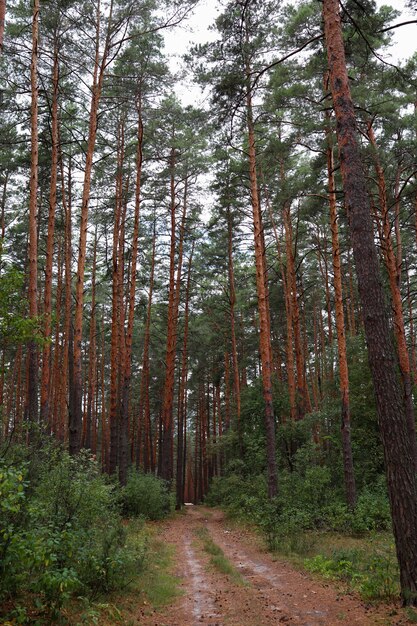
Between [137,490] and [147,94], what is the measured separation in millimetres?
14102

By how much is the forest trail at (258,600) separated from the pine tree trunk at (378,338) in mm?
892

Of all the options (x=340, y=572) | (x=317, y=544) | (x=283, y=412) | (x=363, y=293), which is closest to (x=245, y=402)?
(x=283, y=412)

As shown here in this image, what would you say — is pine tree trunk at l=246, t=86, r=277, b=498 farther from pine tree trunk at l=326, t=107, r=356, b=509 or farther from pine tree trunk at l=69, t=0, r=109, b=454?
pine tree trunk at l=69, t=0, r=109, b=454

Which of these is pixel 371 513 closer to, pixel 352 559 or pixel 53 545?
pixel 352 559

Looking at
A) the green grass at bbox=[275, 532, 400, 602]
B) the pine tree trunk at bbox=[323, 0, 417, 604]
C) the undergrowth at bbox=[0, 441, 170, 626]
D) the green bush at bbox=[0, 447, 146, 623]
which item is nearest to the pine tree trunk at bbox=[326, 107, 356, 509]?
the green grass at bbox=[275, 532, 400, 602]

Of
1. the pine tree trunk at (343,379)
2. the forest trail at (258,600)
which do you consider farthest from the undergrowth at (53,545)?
the pine tree trunk at (343,379)

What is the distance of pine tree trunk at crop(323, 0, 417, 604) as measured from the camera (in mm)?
5355

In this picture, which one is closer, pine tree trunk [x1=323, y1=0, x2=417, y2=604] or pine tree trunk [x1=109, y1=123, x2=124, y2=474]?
pine tree trunk [x1=323, y1=0, x2=417, y2=604]

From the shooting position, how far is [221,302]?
2738 cm

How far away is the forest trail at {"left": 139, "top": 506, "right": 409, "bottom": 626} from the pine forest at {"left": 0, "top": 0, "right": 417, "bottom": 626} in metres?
0.05

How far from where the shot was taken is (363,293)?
612 cm

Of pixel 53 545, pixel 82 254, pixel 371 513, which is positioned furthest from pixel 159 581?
pixel 82 254

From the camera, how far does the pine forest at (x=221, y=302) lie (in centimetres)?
574

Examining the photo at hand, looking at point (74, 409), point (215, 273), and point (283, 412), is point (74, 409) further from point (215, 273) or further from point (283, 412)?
point (215, 273)
